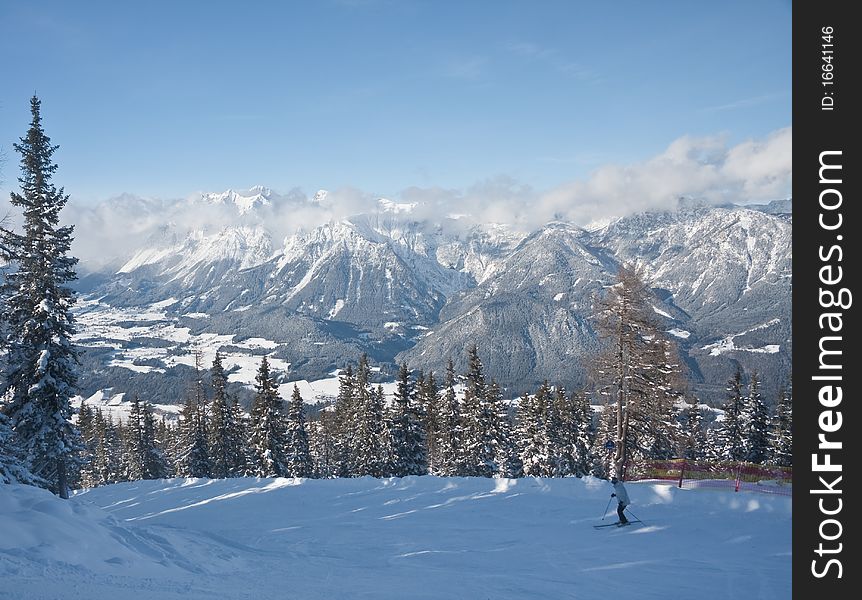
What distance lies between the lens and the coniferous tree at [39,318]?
83.3 ft

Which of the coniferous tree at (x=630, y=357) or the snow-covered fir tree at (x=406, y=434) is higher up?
the coniferous tree at (x=630, y=357)

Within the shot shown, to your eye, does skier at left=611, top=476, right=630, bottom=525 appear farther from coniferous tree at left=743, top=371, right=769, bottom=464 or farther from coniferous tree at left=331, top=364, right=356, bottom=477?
coniferous tree at left=743, top=371, right=769, bottom=464

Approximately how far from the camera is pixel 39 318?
2558 centimetres

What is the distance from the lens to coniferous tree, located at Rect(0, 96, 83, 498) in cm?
2539

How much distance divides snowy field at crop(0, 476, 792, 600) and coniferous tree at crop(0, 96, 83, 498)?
8732 mm

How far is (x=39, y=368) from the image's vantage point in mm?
25266

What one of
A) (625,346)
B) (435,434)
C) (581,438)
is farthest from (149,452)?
(625,346)

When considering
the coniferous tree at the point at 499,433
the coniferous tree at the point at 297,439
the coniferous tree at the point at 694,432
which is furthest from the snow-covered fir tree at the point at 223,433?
the coniferous tree at the point at 694,432

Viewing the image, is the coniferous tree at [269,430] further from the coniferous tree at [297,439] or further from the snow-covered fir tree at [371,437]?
the snow-covered fir tree at [371,437]

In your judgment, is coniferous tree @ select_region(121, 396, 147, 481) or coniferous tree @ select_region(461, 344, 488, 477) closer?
coniferous tree @ select_region(461, 344, 488, 477)

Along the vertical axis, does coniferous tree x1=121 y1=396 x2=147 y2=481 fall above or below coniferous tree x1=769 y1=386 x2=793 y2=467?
below

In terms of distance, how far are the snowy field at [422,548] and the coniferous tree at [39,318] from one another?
873 cm
